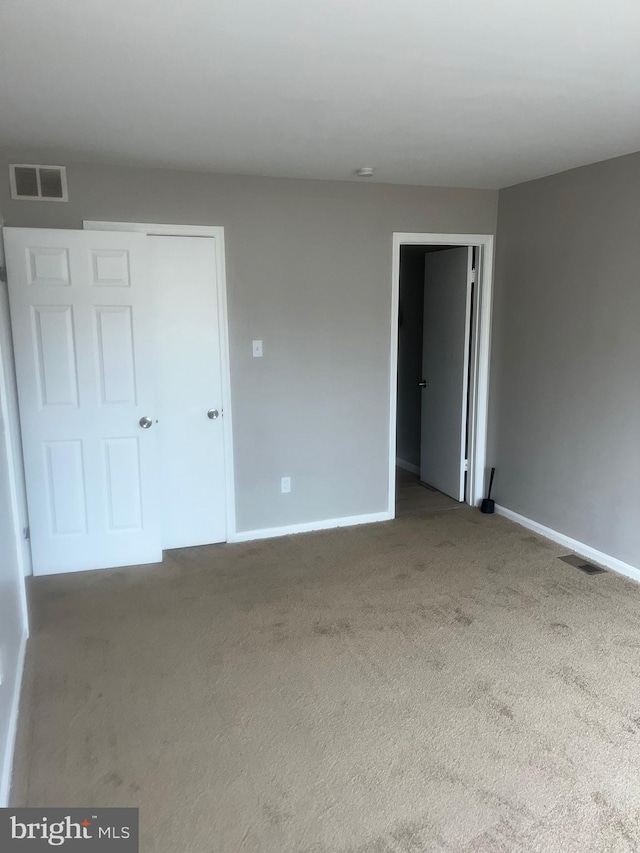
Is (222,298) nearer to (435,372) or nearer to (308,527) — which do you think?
(308,527)

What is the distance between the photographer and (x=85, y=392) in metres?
3.52

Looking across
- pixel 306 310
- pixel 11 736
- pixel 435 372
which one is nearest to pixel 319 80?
pixel 306 310

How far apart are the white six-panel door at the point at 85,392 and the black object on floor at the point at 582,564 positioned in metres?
2.62

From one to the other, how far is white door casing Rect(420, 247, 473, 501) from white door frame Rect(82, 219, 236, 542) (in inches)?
75.5

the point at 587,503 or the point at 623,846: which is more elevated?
the point at 587,503

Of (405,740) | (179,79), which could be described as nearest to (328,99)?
(179,79)

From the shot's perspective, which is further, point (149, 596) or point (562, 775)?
point (149, 596)

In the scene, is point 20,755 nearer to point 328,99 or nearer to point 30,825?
point 30,825

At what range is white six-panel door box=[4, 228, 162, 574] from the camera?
3363 millimetres

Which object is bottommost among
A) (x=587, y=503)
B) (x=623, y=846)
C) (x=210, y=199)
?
(x=623, y=846)

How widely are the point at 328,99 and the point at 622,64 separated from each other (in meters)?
1.06

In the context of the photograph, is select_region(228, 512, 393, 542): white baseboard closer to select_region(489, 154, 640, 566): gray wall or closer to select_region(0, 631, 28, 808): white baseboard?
select_region(489, 154, 640, 566): gray wall

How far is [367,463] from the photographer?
4.43 m

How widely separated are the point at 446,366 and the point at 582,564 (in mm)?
1944
